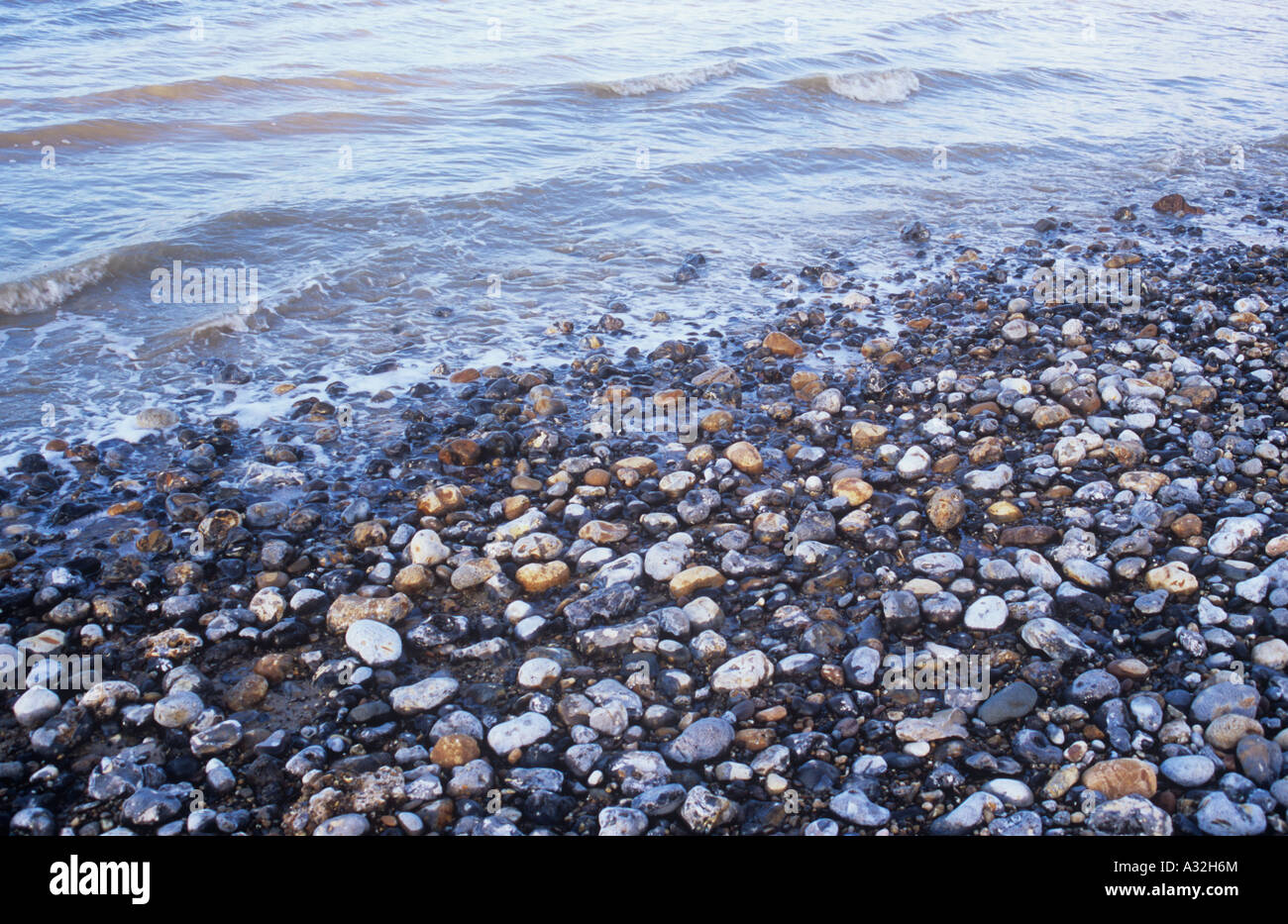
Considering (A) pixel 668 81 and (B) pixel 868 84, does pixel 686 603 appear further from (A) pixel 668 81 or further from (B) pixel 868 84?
(B) pixel 868 84

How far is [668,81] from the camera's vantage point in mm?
15547

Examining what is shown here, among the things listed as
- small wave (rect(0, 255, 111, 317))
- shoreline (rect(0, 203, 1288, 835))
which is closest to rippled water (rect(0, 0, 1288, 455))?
small wave (rect(0, 255, 111, 317))

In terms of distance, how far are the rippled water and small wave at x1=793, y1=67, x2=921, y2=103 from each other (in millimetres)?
61

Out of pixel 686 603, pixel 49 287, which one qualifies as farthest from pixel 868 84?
pixel 686 603

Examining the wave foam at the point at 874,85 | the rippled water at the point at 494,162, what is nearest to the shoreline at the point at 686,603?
the rippled water at the point at 494,162

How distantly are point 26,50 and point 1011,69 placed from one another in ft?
62.7

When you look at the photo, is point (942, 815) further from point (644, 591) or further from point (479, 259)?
point (479, 259)

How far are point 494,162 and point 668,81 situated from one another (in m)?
5.28

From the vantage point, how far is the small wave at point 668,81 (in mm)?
15086

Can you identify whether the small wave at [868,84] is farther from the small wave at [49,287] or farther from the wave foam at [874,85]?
the small wave at [49,287]

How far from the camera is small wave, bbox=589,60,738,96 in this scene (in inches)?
594

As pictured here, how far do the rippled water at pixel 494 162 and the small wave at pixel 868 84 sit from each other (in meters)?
0.06

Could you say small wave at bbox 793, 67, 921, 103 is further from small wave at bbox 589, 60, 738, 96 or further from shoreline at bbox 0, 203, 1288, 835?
shoreline at bbox 0, 203, 1288, 835

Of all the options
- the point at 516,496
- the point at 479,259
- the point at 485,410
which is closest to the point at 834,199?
the point at 479,259
